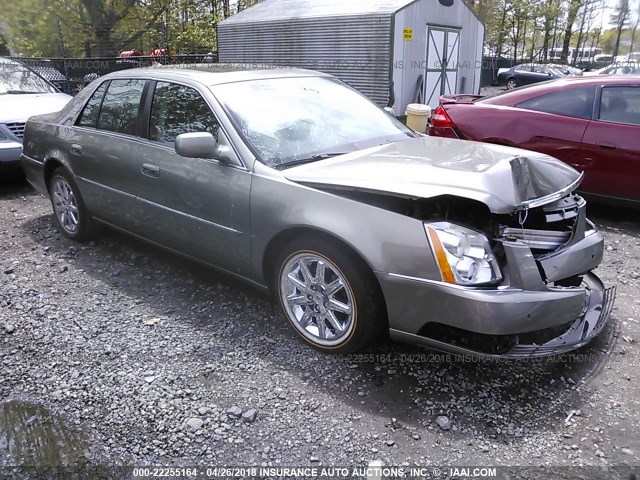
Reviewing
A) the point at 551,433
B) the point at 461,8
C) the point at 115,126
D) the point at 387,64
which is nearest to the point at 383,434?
the point at 551,433

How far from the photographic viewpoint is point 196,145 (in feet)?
10.5

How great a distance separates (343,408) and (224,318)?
1217 millimetres

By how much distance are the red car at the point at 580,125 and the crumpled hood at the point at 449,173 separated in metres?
2.31

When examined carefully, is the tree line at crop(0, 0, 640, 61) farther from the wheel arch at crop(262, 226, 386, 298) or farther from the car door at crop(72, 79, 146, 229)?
the wheel arch at crop(262, 226, 386, 298)

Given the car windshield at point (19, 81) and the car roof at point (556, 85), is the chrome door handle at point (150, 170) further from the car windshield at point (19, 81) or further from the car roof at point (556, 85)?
the car windshield at point (19, 81)

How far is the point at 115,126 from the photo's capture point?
4277 millimetres

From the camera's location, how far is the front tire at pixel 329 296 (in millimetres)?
Result: 2828

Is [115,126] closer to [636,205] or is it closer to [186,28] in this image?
[636,205]

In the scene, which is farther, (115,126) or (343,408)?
(115,126)

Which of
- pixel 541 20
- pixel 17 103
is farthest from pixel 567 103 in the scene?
pixel 541 20

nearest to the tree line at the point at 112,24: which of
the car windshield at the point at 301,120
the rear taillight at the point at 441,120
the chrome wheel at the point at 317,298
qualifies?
the rear taillight at the point at 441,120

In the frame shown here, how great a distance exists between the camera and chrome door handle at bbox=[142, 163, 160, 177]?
3791 millimetres

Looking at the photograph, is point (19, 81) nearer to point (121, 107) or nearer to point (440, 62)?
point (121, 107)

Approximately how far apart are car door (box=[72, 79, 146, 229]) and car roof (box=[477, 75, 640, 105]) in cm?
388
